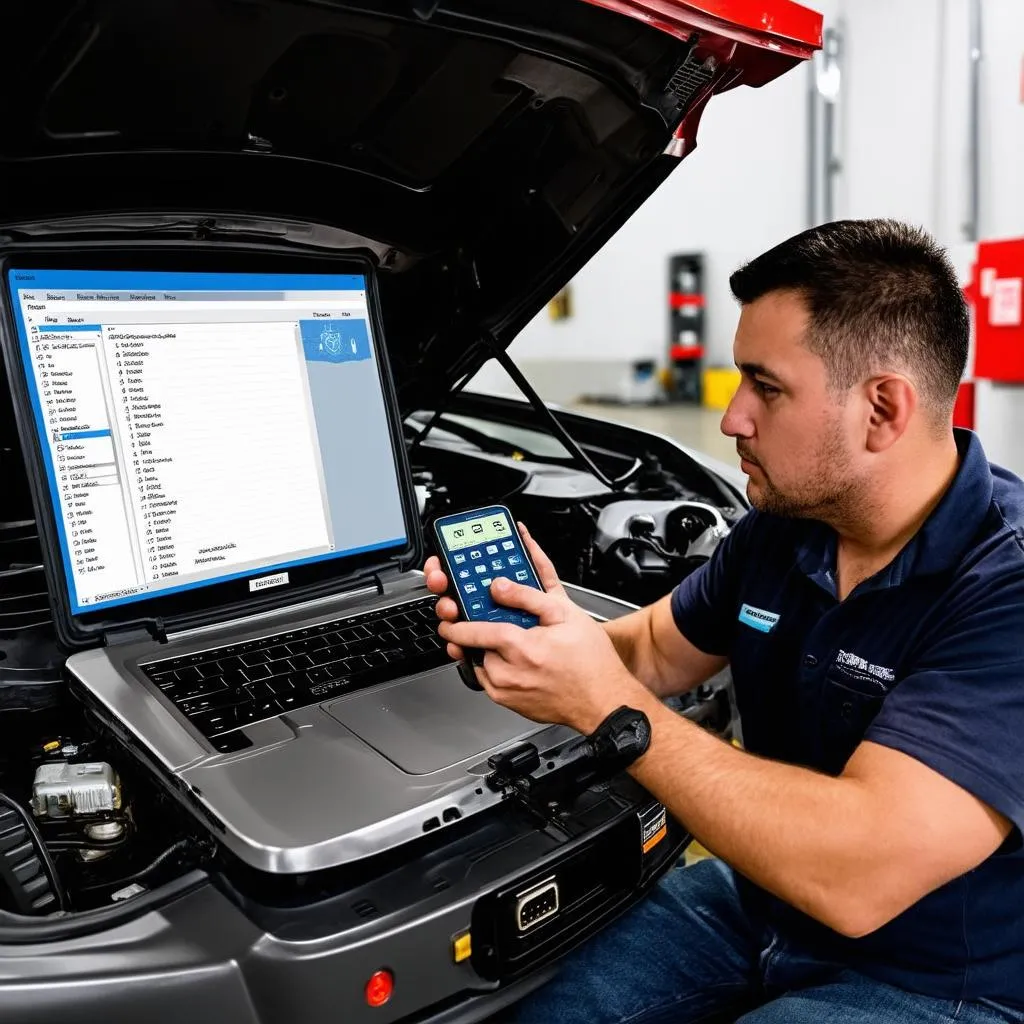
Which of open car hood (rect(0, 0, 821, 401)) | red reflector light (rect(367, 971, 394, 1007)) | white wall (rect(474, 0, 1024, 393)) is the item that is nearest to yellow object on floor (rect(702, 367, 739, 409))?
white wall (rect(474, 0, 1024, 393))

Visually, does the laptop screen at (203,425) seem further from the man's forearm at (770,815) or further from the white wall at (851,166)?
the white wall at (851,166)

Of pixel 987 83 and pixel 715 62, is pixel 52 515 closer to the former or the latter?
pixel 715 62

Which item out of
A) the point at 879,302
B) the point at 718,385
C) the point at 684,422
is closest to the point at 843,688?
the point at 879,302

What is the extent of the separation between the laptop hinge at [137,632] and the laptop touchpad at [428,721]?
0.24 meters

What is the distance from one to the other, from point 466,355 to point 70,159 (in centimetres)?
63

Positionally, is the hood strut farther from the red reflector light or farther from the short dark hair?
the red reflector light

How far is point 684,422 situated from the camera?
6180 millimetres

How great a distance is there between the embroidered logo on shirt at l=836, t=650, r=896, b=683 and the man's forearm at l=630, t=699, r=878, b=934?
5.9 inches

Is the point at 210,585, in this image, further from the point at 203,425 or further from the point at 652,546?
the point at 652,546

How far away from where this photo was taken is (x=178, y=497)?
0.99 metres

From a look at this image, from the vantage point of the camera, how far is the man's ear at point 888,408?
0.87 m

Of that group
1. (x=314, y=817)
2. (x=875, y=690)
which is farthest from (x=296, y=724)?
(x=875, y=690)

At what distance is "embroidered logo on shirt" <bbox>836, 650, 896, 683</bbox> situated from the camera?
896 millimetres

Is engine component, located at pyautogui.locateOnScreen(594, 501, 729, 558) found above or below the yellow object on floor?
above
